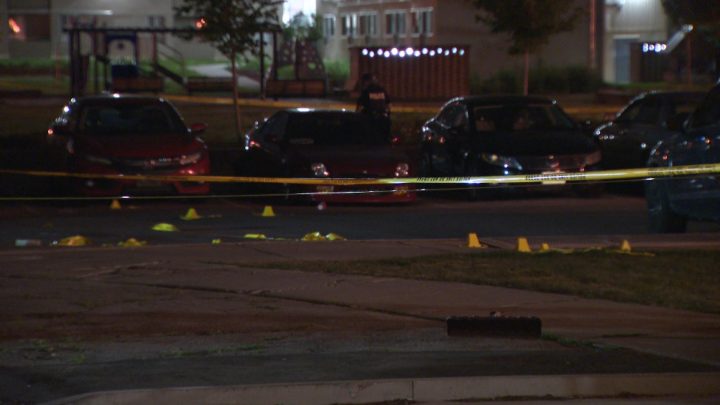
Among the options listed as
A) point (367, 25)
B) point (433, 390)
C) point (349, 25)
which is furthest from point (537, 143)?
point (349, 25)

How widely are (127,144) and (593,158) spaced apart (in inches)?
256

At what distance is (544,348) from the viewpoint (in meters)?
8.52

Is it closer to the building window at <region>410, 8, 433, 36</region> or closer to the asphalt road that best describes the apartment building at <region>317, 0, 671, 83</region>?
the building window at <region>410, 8, 433, 36</region>

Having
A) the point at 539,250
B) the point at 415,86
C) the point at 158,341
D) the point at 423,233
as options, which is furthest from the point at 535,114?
the point at 415,86

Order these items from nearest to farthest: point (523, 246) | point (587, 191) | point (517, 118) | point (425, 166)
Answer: point (523, 246) → point (587, 191) → point (517, 118) → point (425, 166)

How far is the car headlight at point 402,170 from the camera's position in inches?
684

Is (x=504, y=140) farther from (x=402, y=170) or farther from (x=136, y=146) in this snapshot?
(x=136, y=146)

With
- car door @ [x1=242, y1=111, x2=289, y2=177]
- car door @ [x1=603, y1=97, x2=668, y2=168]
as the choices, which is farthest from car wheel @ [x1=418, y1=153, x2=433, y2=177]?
car door @ [x1=603, y1=97, x2=668, y2=168]

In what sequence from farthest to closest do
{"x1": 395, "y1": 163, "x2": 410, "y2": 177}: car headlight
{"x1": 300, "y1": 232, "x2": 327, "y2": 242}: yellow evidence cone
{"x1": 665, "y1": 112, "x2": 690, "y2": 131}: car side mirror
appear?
1. {"x1": 395, "y1": 163, "x2": 410, "y2": 177}: car headlight
2. {"x1": 665, "y1": 112, "x2": 690, "y2": 131}: car side mirror
3. {"x1": 300, "y1": 232, "x2": 327, "y2": 242}: yellow evidence cone

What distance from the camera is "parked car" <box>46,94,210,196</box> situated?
17.0 m

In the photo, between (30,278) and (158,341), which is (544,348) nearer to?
(158,341)

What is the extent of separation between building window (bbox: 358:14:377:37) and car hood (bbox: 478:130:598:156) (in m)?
33.5

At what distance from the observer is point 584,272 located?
1141cm

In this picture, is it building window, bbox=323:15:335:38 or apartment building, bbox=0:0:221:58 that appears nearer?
building window, bbox=323:15:335:38
